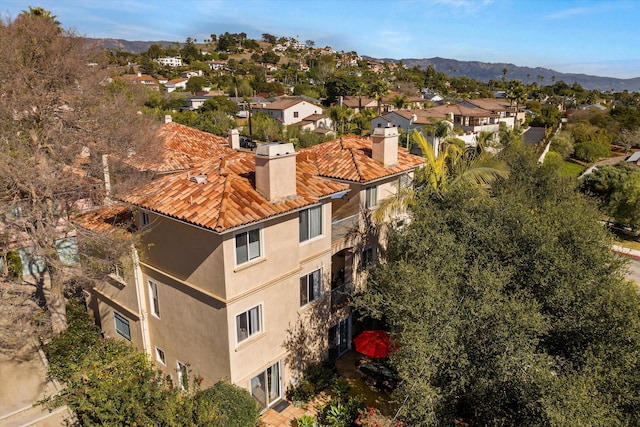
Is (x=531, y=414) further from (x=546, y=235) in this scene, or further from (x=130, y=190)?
(x=130, y=190)

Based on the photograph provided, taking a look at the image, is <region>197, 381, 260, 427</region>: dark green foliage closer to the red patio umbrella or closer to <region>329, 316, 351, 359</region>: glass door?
the red patio umbrella

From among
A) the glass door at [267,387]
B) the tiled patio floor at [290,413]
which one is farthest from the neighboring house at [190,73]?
the tiled patio floor at [290,413]

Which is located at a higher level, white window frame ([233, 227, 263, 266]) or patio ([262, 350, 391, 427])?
white window frame ([233, 227, 263, 266])

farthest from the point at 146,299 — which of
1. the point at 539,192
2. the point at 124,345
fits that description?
the point at 539,192

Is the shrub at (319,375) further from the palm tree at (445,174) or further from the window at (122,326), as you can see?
the window at (122,326)

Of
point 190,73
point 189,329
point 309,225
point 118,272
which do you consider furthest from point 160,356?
point 190,73

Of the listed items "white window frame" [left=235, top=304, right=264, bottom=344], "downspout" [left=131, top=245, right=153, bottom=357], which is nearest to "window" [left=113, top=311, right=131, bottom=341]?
"downspout" [left=131, top=245, right=153, bottom=357]
